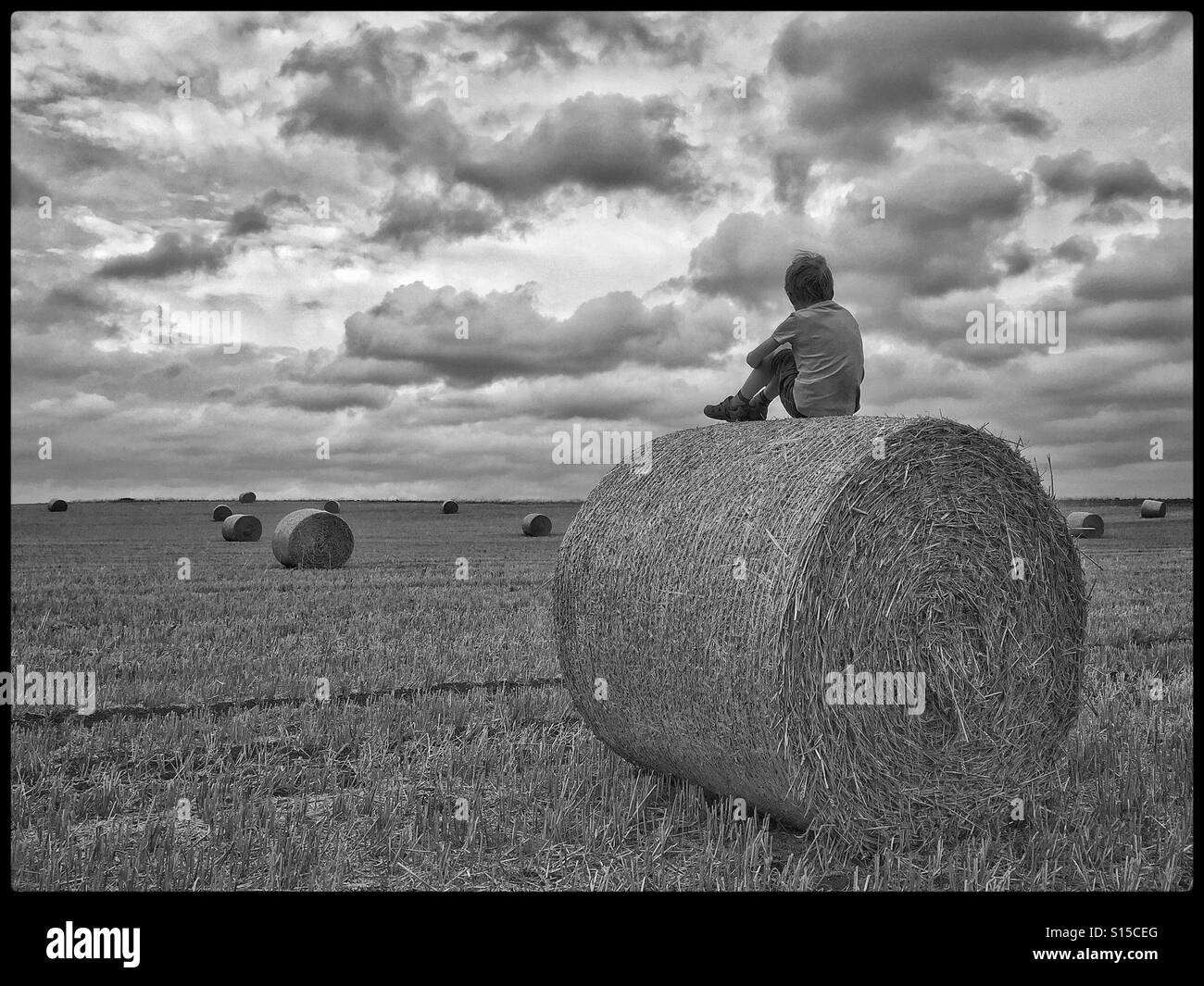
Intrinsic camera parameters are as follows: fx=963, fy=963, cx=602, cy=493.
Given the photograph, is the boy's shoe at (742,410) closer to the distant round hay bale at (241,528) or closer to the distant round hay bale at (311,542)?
the distant round hay bale at (311,542)

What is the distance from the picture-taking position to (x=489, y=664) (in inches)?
369

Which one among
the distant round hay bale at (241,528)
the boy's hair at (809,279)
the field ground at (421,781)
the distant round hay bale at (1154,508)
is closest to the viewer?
the field ground at (421,781)

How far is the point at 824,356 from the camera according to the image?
6125 mm

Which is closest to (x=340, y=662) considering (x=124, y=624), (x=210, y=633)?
(x=210, y=633)

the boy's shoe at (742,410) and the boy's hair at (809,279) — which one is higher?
the boy's hair at (809,279)

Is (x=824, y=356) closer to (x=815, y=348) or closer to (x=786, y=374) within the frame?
(x=815, y=348)

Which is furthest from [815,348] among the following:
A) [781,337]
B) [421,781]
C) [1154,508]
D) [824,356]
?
[1154,508]

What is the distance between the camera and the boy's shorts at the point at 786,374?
647cm

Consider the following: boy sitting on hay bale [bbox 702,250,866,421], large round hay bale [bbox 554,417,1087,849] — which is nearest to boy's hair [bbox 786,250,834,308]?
boy sitting on hay bale [bbox 702,250,866,421]

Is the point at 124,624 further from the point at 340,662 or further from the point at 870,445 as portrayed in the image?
the point at 870,445

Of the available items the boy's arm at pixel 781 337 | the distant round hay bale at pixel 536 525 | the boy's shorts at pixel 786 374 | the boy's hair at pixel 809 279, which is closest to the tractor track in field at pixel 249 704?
the boy's shorts at pixel 786 374

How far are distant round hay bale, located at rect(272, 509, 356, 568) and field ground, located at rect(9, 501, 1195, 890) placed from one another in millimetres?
9713

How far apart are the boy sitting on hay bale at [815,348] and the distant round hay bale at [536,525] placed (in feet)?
104

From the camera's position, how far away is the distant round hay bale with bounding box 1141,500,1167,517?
4550cm
